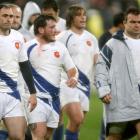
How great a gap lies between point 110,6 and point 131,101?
18510mm

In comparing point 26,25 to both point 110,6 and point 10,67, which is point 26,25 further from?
point 110,6

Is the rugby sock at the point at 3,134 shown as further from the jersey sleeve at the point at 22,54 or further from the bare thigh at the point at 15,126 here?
the jersey sleeve at the point at 22,54

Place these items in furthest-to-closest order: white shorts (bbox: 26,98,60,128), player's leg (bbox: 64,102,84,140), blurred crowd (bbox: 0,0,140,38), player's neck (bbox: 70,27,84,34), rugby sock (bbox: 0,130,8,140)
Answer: blurred crowd (bbox: 0,0,140,38) < player's neck (bbox: 70,27,84,34) < player's leg (bbox: 64,102,84,140) < white shorts (bbox: 26,98,60,128) < rugby sock (bbox: 0,130,8,140)

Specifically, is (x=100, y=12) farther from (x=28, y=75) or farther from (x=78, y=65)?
(x=28, y=75)

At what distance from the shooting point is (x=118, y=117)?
1424 centimetres

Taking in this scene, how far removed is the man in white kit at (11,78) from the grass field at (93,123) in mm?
5297

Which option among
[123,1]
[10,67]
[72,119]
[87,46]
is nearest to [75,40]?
[87,46]

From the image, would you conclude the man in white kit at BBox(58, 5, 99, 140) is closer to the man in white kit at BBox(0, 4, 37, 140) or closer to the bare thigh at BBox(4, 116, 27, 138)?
the man in white kit at BBox(0, 4, 37, 140)

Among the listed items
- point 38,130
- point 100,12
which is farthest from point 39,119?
point 100,12

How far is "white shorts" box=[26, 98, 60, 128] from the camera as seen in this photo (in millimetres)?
14469

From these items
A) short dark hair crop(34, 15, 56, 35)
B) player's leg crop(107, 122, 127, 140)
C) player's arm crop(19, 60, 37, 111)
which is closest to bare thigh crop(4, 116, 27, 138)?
player's arm crop(19, 60, 37, 111)

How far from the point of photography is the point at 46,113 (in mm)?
14555

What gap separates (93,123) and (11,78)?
8.20m

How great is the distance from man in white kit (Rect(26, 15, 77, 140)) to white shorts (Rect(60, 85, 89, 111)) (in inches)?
40.9
